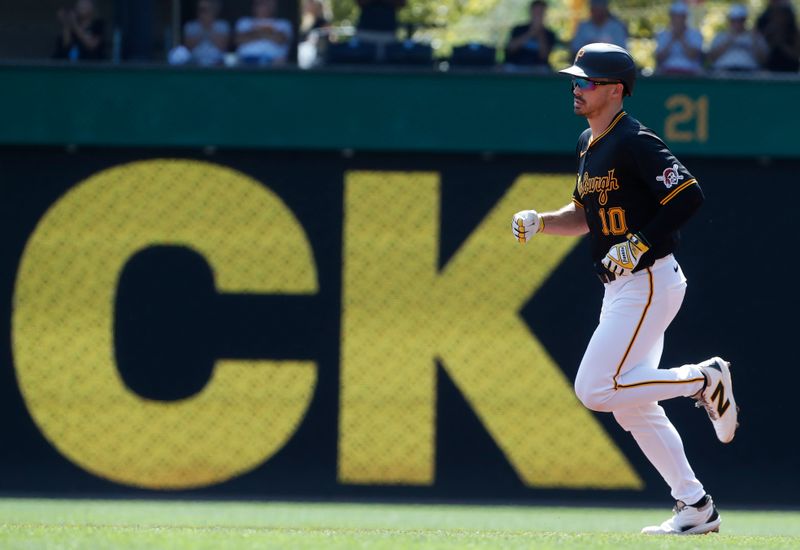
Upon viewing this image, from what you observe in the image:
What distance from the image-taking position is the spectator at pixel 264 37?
12023 mm

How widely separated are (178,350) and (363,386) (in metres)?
1.49

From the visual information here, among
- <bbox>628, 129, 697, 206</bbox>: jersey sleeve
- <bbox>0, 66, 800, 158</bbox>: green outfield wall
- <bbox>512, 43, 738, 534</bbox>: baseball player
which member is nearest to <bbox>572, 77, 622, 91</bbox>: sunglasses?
<bbox>512, 43, 738, 534</bbox>: baseball player

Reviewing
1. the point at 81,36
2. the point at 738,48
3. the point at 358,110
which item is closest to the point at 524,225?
the point at 358,110

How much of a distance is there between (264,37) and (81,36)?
59.9 inches

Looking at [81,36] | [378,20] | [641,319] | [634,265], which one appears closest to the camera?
[634,265]

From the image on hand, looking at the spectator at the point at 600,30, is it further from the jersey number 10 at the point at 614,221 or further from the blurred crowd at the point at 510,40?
the jersey number 10 at the point at 614,221

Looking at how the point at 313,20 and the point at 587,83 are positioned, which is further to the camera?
the point at 313,20

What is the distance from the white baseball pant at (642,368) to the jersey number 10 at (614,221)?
221 mm

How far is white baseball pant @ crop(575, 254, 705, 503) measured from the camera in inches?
265

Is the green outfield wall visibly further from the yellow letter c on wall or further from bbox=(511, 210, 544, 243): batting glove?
bbox=(511, 210, 544, 243): batting glove

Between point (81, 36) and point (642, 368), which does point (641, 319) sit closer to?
point (642, 368)

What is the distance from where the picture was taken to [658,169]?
661 centimetres

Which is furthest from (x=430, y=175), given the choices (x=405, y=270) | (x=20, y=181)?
(x=20, y=181)

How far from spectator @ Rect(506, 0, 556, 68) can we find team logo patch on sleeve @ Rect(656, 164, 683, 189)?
18.2 ft
